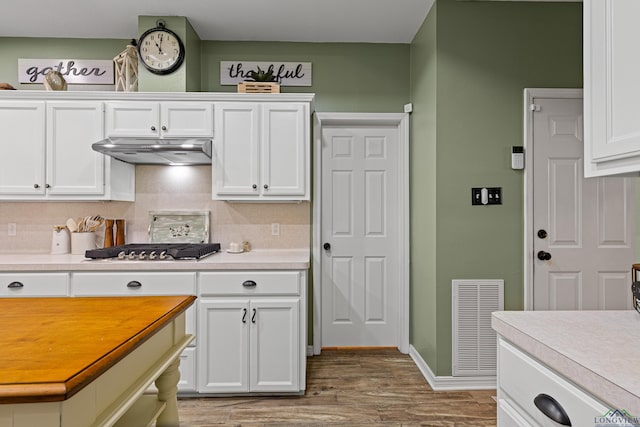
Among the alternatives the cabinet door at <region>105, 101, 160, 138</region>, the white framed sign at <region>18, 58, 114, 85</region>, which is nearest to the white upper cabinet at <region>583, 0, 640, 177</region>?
the cabinet door at <region>105, 101, 160, 138</region>

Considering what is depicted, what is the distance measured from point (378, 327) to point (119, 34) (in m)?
3.49

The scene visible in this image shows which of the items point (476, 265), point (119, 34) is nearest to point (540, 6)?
point (476, 265)

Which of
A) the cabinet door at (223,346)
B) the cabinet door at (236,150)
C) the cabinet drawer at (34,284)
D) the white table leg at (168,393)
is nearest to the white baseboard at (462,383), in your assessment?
the cabinet door at (223,346)

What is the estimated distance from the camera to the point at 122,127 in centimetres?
286

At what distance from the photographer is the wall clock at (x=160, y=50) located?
9.66 feet

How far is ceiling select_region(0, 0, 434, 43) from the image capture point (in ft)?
9.14

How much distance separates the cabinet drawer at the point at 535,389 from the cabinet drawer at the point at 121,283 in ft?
6.74

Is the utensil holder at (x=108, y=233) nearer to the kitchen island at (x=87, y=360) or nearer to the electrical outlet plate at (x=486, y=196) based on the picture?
the kitchen island at (x=87, y=360)

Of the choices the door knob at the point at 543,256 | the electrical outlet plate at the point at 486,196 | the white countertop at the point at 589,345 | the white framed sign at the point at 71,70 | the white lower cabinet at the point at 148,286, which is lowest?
the white lower cabinet at the point at 148,286

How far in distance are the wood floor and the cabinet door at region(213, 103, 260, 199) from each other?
1521 mm

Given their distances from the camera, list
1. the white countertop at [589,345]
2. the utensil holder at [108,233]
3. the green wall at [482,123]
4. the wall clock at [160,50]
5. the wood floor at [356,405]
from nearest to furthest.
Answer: the white countertop at [589,345] → the wood floor at [356,405] → the green wall at [482,123] → the wall clock at [160,50] → the utensil holder at [108,233]

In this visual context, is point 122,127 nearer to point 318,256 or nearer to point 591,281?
point 318,256

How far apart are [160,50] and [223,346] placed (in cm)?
234

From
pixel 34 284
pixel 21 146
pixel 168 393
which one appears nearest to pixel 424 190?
pixel 168 393
